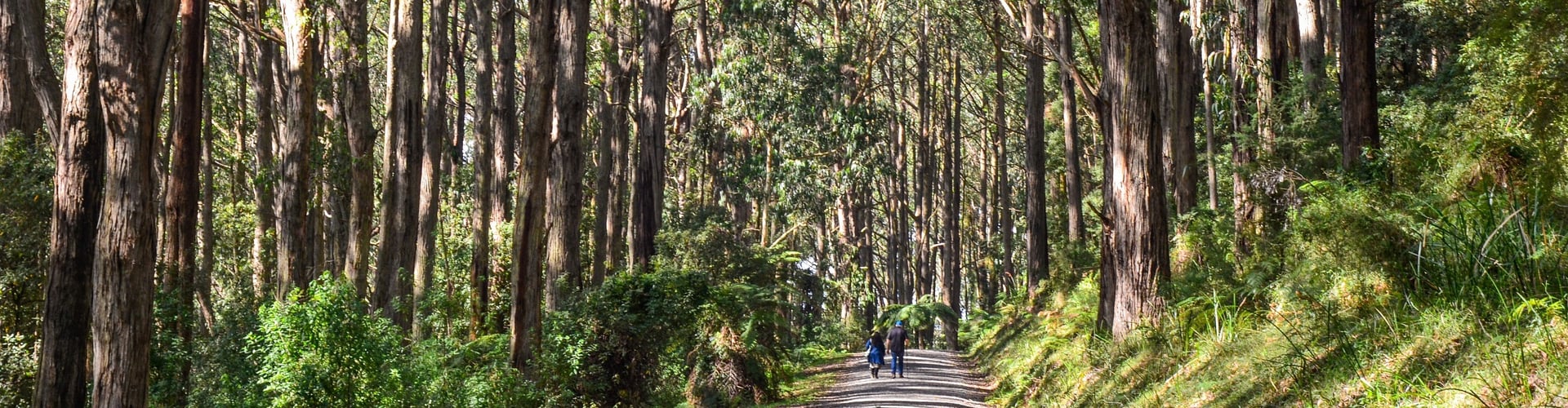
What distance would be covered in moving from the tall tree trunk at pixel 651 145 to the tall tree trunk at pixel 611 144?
118cm

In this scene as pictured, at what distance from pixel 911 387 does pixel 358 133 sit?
953cm

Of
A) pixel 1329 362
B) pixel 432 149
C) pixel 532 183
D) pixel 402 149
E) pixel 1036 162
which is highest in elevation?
pixel 1036 162

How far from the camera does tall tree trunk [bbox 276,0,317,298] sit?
18.5 m

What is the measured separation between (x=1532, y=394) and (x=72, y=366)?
10435 mm

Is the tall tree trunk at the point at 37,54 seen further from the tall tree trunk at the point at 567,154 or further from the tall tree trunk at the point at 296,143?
the tall tree trunk at the point at 567,154

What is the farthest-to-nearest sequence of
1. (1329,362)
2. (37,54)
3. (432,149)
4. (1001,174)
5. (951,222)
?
1. (1001,174)
2. (951,222)
3. (432,149)
4. (37,54)
5. (1329,362)

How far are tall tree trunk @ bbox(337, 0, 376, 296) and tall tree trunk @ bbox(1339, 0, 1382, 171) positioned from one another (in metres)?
13.1

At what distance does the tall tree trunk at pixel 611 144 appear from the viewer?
2673 centimetres

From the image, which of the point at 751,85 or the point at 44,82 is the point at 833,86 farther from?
the point at 44,82

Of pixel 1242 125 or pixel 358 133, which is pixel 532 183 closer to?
pixel 358 133

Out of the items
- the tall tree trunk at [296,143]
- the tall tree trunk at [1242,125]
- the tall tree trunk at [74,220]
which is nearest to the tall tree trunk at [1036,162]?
the tall tree trunk at [1242,125]

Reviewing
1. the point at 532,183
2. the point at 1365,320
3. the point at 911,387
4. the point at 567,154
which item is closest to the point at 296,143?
the point at 567,154

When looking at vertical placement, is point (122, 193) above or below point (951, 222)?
below

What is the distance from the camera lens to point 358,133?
20703 mm
